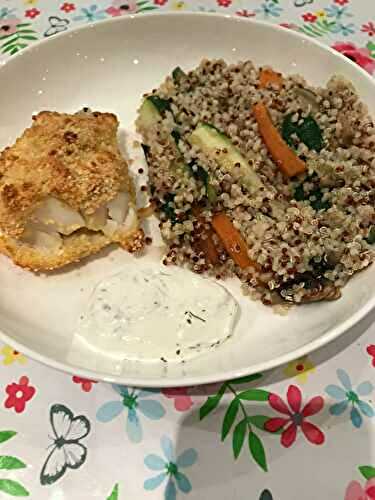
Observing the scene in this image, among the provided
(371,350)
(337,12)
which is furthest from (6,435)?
(337,12)

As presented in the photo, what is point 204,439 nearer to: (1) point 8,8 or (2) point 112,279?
(2) point 112,279

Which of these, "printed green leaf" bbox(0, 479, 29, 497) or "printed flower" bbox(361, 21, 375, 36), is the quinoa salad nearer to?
"printed flower" bbox(361, 21, 375, 36)

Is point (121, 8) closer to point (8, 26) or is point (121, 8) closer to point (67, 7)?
point (67, 7)

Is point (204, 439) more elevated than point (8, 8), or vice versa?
point (8, 8)

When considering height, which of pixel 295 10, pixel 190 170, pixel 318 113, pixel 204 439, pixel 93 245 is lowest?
pixel 204 439

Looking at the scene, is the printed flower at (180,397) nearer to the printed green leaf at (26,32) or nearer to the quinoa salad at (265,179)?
the quinoa salad at (265,179)

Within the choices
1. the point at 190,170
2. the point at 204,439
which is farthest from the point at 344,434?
the point at 190,170

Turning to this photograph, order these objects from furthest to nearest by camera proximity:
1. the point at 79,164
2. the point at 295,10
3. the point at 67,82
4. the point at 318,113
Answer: the point at 295,10, the point at 67,82, the point at 318,113, the point at 79,164
